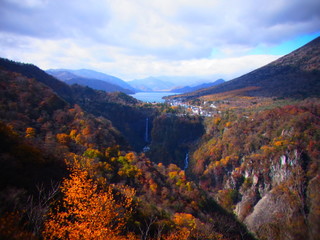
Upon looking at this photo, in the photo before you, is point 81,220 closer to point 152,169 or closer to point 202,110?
point 152,169

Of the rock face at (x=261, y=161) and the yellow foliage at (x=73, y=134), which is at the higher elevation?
the yellow foliage at (x=73, y=134)

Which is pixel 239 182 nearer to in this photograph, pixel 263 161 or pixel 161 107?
pixel 263 161

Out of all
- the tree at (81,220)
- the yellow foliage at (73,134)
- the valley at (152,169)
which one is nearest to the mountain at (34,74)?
the valley at (152,169)

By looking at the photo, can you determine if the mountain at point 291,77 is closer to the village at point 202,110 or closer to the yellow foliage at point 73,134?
the village at point 202,110

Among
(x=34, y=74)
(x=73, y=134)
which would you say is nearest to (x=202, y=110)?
(x=73, y=134)

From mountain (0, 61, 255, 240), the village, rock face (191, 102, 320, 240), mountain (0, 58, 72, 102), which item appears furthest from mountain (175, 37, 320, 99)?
mountain (0, 58, 72, 102)

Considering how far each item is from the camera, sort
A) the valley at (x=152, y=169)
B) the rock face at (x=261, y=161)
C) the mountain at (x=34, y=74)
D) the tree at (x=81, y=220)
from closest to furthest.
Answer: the tree at (x=81, y=220), the valley at (x=152, y=169), the rock face at (x=261, y=161), the mountain at (x=34, y=74)

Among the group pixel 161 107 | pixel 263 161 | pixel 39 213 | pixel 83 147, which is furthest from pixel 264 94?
pixel 39 213

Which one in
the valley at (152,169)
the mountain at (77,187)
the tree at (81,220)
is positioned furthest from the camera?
the valley at (152,169)
